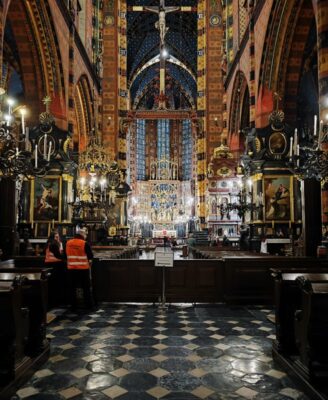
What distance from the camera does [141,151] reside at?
49375 mm

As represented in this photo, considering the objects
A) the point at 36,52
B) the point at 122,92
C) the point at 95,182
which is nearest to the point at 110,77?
the point at 122,92

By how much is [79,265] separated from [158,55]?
38.9 meters

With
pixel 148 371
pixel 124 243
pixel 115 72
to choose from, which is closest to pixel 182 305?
pixel 148 371

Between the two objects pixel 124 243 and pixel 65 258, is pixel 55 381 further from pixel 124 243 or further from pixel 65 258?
pixel 124 243

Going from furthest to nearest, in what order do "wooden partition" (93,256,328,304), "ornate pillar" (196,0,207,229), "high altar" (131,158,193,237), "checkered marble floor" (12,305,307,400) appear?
"high altar" (131,158,193,237)
"ornate pillar" (196,0,207,229)
"wooden partition" (93,256,328,304)
"checkered marble floor" (12,305,307,400)

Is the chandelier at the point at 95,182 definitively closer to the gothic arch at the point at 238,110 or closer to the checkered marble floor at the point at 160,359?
the gothic arch at the point at 238,110

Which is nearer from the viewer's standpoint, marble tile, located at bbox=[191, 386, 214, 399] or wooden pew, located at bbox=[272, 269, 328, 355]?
marble tile, located at bbox=[191, 386, 214, 399]

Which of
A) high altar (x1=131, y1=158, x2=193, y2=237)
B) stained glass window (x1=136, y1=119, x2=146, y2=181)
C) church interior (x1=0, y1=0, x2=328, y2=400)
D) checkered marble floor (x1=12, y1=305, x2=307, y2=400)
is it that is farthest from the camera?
stained glass window (x1=136, y1=119, x2=146, y2=181)

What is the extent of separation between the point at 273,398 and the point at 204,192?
24845 mm

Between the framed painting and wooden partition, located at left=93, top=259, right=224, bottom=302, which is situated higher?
the framed painting

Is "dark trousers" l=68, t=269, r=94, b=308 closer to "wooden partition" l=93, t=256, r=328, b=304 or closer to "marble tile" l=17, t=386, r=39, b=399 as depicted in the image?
"wooden partition" l=93, t=256, r=328, b=304

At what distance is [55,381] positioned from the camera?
4.16m

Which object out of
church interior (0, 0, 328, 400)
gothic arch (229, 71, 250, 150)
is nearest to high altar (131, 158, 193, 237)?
church interior (0, 0, 328, 400)

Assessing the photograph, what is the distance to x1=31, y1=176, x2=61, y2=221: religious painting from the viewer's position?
14977 mm
